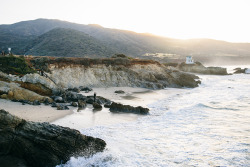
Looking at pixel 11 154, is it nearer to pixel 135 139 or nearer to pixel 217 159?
pixel 135 139

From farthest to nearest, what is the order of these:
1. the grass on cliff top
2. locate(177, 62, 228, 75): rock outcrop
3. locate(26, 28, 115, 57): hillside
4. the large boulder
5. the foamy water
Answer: locate(26, 28, 115, 57): hillside, locate(177, 62, 228, 75): rock outcrop, the grass on cliff top, the foamy water, the large boulder

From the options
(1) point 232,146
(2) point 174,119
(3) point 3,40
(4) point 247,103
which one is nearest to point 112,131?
(2) point 174,119

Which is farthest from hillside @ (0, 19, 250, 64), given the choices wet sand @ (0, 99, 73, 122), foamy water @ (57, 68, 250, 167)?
foamy water @ (57, 68, 250, 167)

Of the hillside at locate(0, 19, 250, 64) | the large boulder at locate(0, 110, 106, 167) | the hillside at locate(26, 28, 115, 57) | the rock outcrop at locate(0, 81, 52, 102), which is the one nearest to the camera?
the large boulder at locate(0, 110, 106, 167)

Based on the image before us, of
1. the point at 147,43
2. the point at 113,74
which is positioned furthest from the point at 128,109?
the point at 147,43

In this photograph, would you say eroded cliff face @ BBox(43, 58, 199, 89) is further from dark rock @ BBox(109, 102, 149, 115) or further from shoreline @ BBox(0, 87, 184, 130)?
dark rock @ BBox(109, 102, 149, 115)
